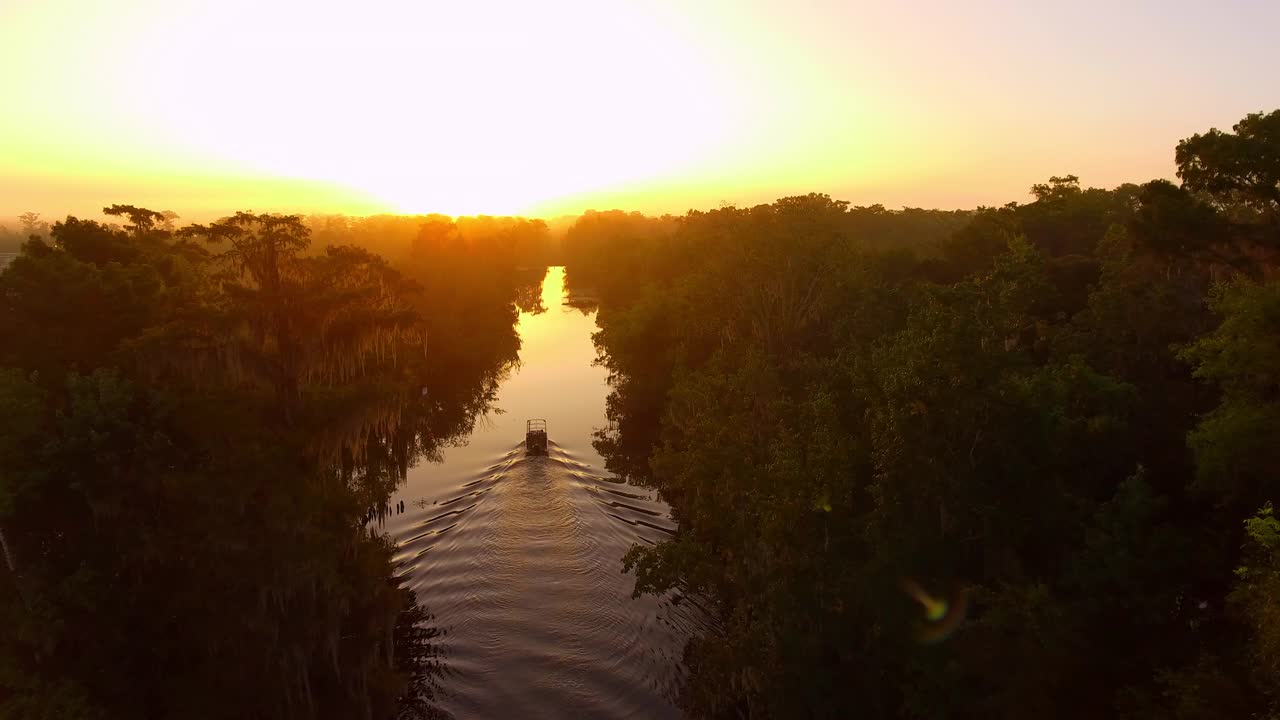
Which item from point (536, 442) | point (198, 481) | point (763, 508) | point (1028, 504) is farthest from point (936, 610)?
point (536, 442)

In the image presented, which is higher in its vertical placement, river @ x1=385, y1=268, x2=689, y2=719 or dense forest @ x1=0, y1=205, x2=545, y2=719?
dense forest @ x1=0, y1=205, x2=545, y2=719

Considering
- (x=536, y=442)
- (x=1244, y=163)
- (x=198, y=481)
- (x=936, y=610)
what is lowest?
(x=536, y=442)

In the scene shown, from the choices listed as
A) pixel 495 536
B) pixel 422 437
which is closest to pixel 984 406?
pixel 495 536

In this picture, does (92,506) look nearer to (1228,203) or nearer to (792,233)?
(792,233)

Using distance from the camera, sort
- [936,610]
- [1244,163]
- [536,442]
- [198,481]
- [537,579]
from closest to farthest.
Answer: [936,610]
[198,481]
[1244,163]
[537,579]
[536,442]

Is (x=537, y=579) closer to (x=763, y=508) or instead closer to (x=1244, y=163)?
(x=763, y=508)

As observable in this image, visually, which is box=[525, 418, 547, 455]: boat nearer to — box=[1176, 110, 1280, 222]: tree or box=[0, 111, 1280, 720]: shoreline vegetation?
box=[0, 111, 1280, 720]: shoreline vegetation

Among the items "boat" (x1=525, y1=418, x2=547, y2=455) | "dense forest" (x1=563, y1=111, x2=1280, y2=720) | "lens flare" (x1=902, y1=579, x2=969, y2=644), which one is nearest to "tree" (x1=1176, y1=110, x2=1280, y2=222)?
"dense forest" (x1=563, y1=111, x2=1280, y2=720)
